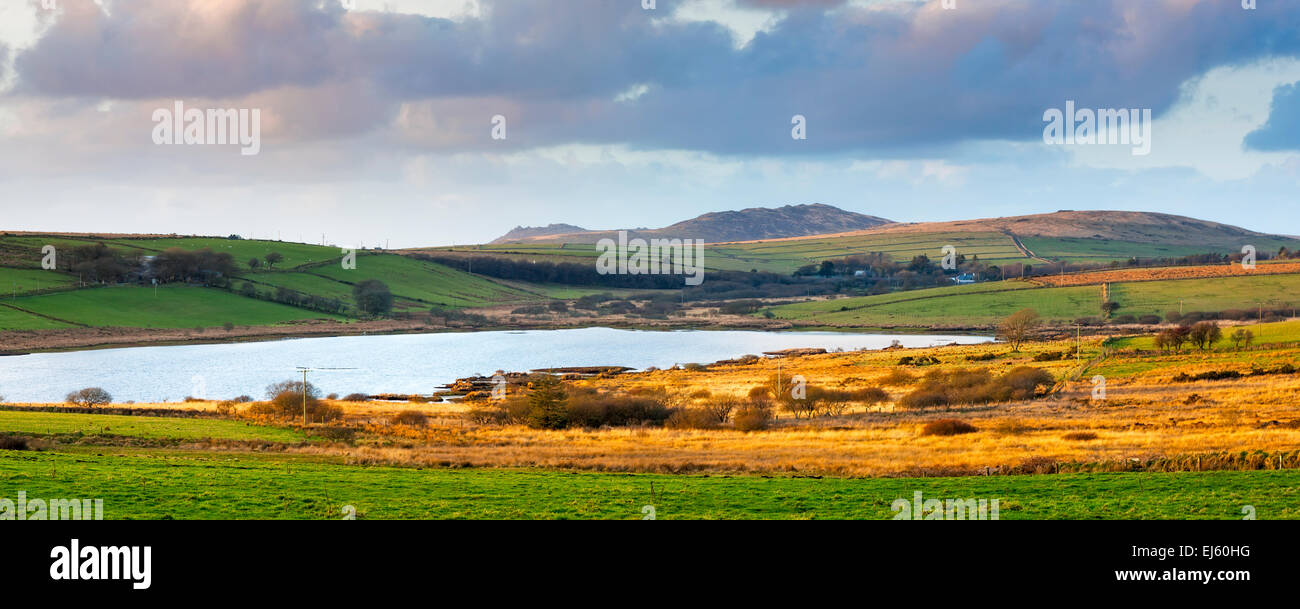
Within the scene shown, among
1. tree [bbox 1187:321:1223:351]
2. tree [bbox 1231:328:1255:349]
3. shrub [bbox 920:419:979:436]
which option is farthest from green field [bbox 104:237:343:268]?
shrub [bbox 920:419:979:436]

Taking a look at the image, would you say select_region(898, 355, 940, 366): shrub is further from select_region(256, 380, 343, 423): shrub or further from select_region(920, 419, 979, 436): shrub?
select_region(256, 380, 343, 423): shrub

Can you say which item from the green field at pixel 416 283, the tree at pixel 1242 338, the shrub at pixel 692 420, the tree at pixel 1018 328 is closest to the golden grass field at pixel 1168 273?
the tree at pixel 1018 328

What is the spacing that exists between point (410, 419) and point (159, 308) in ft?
320

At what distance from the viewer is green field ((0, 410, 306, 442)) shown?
40.4m

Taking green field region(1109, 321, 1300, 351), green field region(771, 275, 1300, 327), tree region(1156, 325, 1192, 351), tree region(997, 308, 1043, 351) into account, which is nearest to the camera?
green field region(1109, 321, 1300, 351)

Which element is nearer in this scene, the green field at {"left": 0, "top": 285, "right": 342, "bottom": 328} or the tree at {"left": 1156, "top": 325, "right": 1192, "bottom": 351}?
the tree at {"left": 1156, "top": 325, "right": 1192, "bottom": 351}

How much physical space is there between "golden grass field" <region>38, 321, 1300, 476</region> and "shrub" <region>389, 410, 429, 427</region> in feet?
2.19

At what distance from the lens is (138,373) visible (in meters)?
90.4

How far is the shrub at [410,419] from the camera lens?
2021 inches

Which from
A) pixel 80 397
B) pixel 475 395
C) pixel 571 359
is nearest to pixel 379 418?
pixel 475 395

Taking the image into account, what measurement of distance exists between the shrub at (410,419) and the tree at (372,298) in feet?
333

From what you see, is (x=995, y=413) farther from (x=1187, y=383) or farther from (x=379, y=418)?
(x=379, y=418)

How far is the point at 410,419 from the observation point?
53.6 m
